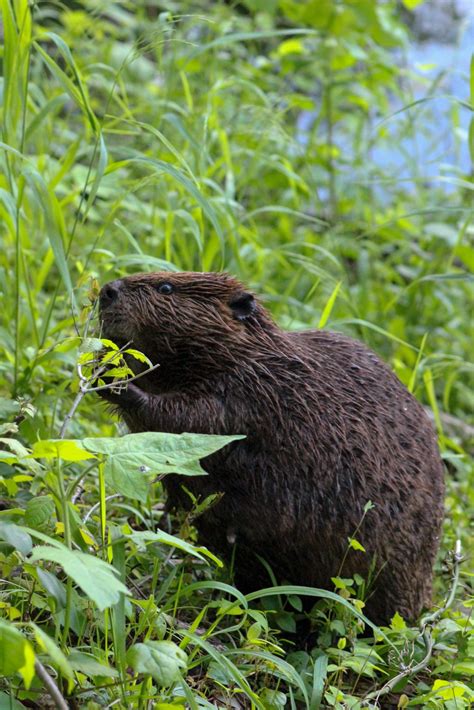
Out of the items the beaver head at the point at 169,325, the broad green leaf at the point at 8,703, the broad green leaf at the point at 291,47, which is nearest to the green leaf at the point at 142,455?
the broad green leaf at the point at 8,703

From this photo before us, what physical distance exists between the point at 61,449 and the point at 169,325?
961 millimetres

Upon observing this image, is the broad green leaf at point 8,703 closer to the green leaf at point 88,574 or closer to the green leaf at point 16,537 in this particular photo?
the green leaf at point 16,537

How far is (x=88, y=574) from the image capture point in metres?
1.71

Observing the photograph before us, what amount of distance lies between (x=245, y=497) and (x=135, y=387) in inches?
16.9

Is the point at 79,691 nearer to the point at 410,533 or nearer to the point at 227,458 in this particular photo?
the point at 227,458

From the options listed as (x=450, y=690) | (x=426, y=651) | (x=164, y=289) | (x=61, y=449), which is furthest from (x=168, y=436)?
(x=426, y=651)

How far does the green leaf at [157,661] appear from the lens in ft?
6.24

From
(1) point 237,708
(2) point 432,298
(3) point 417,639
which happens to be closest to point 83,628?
(1) point 237,708

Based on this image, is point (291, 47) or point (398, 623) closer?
point (398, 623)

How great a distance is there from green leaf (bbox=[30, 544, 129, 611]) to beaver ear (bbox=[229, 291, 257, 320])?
126cm

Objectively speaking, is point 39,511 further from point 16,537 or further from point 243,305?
point 243,305

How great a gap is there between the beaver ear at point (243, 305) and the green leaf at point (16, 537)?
105 centimetres

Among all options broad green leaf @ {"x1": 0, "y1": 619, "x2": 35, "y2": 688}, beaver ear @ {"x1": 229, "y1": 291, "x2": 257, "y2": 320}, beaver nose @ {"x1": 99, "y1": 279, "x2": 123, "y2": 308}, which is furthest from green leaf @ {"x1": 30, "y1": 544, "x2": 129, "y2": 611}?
beaver ear @ {"x1": 229, "y1": 291, "x2": 257, "y2": 320}

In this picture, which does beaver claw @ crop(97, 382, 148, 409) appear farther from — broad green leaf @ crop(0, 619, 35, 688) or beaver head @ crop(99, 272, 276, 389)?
broad green leaf @ crop(0, 619, 35, 688)
